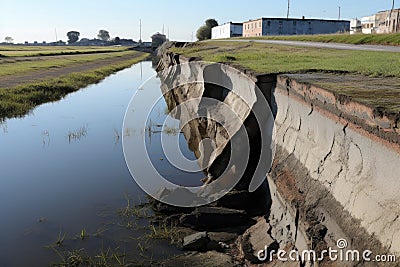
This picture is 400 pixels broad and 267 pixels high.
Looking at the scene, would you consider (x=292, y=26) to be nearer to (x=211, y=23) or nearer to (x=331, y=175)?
(x=211, y=23)

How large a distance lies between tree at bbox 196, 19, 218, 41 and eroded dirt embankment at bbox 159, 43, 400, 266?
3230 inches

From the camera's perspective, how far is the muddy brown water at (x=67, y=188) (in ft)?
20.6

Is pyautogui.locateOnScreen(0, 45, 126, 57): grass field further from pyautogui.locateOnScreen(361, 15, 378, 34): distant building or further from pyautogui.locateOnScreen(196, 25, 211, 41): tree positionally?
pyautogui.locateOnScreen(361, 15, 378, 34): distant building

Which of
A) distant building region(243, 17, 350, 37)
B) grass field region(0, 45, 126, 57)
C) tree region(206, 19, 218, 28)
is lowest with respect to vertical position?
grass field region(0, 45, 126, 57)

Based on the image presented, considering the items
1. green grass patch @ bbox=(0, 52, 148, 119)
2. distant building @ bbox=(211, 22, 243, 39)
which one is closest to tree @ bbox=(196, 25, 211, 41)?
distant building @ bbox=(211, 22, 243, 39)

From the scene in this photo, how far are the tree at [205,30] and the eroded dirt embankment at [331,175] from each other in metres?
82.1

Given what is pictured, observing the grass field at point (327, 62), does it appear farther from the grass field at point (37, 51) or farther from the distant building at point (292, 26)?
the grass field at point (37, 51)

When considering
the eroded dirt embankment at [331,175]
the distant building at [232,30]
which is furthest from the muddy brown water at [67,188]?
the distant building at [232,30]

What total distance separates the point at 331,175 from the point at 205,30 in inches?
3360

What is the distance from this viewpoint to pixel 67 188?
8641mm

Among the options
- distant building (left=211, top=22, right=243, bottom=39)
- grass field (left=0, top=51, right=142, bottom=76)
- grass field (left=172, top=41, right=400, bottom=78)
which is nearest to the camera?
grass field (left=172, top=41, right=400, bottom=78)

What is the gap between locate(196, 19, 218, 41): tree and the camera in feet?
284

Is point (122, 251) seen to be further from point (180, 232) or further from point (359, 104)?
point (359, 104)

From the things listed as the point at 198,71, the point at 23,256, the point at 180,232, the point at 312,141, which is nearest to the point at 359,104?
the point at 312,141
